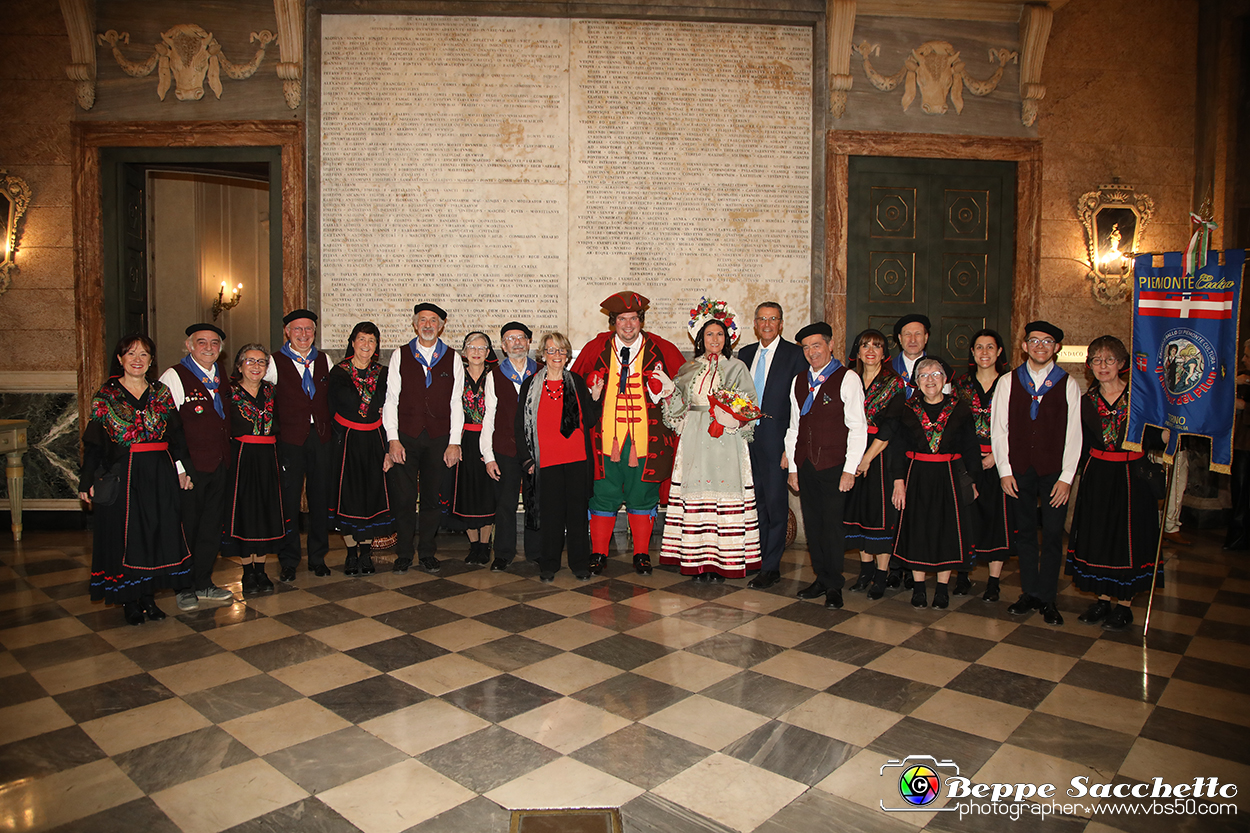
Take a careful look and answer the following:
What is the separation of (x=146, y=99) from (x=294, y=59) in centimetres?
131

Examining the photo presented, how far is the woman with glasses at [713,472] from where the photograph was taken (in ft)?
16.4

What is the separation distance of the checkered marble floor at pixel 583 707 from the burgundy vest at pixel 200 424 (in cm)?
89

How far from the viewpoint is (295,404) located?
5.00 metres

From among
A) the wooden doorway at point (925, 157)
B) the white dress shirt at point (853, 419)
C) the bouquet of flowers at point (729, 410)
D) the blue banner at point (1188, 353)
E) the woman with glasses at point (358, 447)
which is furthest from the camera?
the wooden doorway at point (925, 157)

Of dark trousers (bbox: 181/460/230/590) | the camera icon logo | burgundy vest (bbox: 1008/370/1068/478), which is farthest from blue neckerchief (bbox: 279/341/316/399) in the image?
burgundy vest (bbox: 1008/370/1068/478)

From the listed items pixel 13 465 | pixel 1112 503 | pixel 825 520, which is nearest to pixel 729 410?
pixel 825 520

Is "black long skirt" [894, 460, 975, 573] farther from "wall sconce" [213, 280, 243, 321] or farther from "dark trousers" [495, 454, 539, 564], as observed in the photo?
"wall sconce" [213, 280, 243, 321]

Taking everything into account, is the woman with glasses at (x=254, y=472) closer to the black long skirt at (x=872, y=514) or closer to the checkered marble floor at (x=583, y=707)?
the checkered marble floor at (x=583, y=707)

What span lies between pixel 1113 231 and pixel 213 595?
24.7ft

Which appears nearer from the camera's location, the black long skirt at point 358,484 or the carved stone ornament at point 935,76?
the black long skirt at point 358,484

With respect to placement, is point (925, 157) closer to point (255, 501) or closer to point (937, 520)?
Answer: point (937, 520)

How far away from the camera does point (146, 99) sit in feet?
21.1

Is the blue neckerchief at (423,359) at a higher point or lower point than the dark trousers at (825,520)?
higher

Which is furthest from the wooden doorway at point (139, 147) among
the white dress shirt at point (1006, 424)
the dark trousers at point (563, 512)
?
the white dress shirt at point (1006, 424)
